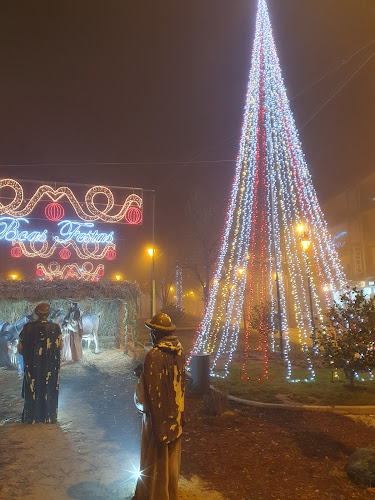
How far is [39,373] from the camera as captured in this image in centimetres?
649

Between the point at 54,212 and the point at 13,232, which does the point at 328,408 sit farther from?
the point at 13,232

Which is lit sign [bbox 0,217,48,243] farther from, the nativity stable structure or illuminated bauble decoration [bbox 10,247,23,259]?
the nativity stable structure

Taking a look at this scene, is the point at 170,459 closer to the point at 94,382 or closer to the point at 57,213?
the point at 94,382

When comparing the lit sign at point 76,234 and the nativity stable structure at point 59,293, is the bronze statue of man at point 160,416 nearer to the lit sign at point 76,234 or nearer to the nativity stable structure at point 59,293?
the nativity stable structure at point 59,293

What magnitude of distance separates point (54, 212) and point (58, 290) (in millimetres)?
5416

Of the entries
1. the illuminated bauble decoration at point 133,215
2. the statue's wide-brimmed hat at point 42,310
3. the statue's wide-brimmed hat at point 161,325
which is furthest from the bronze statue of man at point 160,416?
the illuminated bauble decoration at point 133,215

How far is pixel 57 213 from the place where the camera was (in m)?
16.6

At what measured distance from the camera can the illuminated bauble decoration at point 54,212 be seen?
53.9 feet

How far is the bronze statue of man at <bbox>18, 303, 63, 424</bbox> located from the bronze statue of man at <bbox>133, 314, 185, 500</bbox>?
340 cm

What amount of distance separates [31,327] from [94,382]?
4.19 meters

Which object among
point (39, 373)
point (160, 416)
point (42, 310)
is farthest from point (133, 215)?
point (160, 416)

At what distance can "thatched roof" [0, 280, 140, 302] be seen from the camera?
1206 centimetres

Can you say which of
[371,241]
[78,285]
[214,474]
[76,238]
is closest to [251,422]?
[214,474]

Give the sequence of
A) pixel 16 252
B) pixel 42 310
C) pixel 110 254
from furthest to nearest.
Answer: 1. pixel 110 254
2. pixel 16 252
3. pixel 42 310
